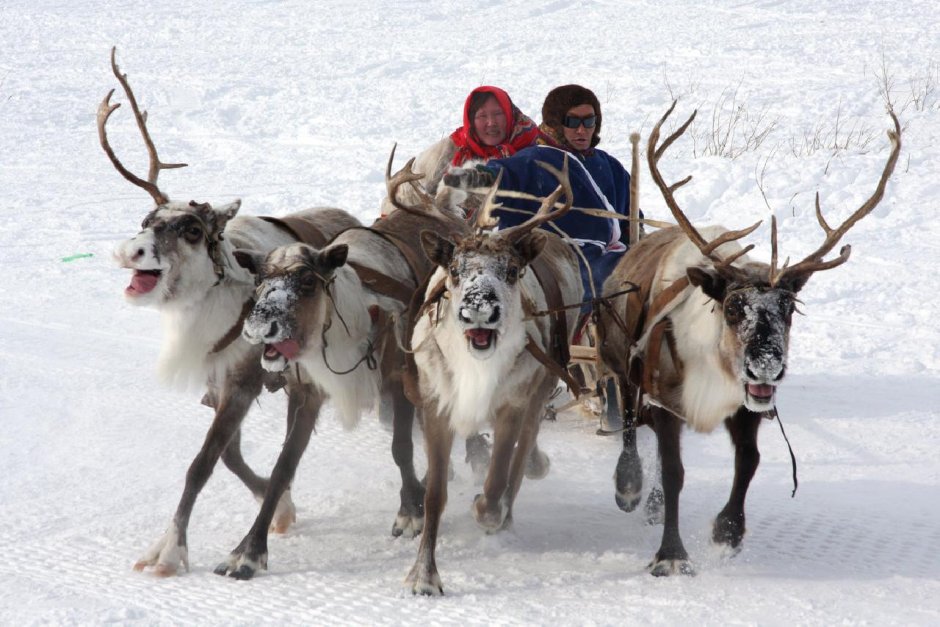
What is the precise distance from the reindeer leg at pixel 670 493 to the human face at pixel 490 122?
2.93 m

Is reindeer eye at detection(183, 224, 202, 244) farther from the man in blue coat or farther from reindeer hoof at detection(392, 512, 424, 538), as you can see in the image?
the man in blue coat

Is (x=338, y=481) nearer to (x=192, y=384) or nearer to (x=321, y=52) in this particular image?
(x=192, y=384)

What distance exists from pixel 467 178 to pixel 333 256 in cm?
131

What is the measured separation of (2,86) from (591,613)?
54.7 feet

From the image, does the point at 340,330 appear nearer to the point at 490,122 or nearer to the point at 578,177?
the point at 578,177

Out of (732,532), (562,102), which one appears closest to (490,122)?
(562,102)

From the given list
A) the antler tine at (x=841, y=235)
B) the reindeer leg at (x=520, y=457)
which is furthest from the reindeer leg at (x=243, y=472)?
the antler tine at (x=841, y=235)

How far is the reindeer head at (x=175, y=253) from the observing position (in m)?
5.05

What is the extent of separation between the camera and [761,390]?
4363 mm

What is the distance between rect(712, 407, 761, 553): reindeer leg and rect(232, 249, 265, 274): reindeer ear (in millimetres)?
2338

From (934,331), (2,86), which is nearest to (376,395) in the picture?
(934,331)

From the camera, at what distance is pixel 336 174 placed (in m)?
13.4


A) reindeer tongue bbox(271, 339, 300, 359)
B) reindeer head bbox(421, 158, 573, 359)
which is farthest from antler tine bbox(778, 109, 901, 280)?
reindeer tongue bbox(271, 339, 300, 359)

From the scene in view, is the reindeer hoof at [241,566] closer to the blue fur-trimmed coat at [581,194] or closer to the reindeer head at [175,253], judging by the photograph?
the reindeer head at [175,253]
